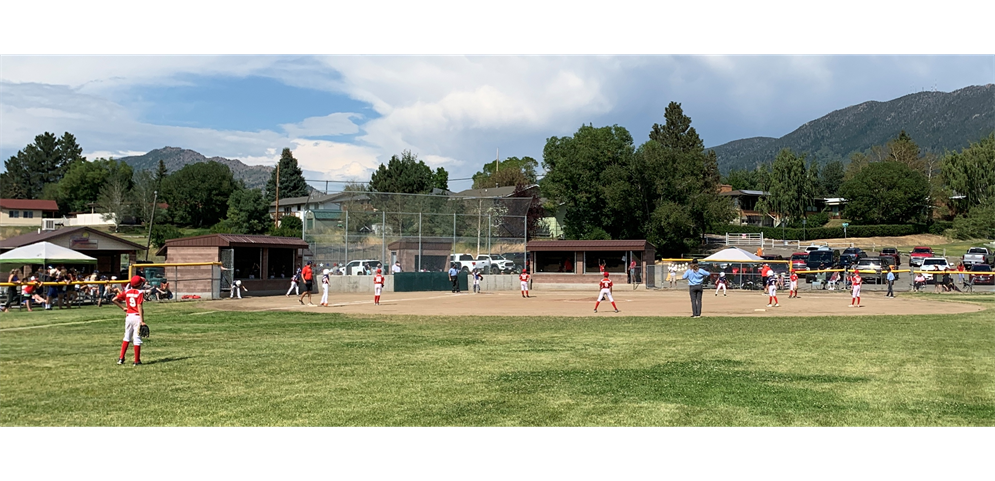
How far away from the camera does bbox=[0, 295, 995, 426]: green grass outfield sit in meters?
9.99

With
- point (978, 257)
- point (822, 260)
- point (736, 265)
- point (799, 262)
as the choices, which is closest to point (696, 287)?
point (736, 265)

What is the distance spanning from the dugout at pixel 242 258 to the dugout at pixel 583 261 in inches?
593

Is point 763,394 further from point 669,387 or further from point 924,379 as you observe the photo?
point 924,379

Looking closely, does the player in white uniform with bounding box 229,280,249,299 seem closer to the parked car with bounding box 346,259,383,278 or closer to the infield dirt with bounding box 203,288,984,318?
the infield dirt with bounding box 203,288,984,318

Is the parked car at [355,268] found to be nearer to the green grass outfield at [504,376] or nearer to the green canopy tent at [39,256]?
the green canopy tent at [39,256]

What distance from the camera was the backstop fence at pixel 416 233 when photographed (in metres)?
47.9

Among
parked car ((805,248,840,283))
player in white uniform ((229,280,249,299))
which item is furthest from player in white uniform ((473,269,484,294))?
parked car ((805,248,840,283))

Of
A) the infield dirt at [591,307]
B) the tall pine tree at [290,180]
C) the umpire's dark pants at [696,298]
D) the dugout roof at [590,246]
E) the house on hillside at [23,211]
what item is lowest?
the infield dirt at [591,307]

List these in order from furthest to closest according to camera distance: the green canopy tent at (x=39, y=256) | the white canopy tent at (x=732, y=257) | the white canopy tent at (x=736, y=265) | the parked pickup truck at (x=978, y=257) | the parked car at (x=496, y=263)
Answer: the parked pickup truck at (x=978, y=257)
the parked car at (x=496, y=263)
the white canopy tent at (x=736, y=265)
the white canopy tent at (x=732, y=257)
the green canopy tent at (x=39, y=256)

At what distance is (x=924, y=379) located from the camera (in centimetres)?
1302

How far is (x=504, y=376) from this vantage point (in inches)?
527

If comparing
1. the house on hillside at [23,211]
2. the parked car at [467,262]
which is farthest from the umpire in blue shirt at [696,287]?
the house on hillside at [23,211]
